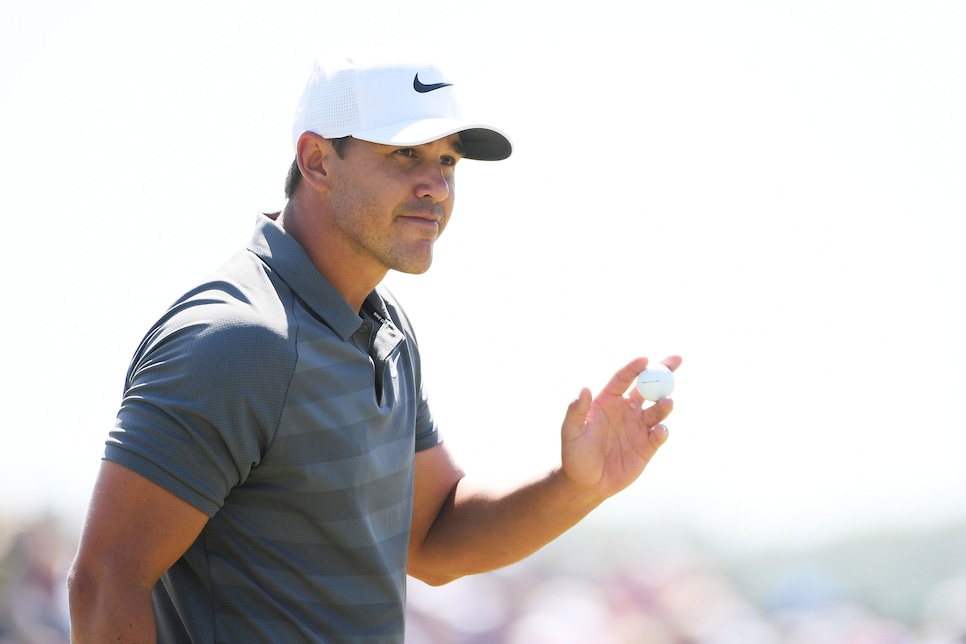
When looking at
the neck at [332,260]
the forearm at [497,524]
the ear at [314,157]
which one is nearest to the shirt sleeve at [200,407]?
the neck at [332,260]

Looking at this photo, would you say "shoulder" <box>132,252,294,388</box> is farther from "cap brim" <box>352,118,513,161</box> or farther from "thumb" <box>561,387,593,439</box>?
"thumb" <box>561,387,593,439</box>

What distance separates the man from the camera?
6.25 ft

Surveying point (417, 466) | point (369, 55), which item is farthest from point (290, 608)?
point (369, 55)

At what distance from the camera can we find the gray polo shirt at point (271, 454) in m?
1.92

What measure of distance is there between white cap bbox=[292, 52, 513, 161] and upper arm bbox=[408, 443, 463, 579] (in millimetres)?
897

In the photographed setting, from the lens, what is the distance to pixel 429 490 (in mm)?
2846

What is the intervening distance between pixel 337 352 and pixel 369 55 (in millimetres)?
775

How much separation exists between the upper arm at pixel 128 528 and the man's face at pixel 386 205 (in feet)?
2.54

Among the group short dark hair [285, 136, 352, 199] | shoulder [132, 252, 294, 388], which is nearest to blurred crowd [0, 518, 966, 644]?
short dark hair [285, 136, 352, 199]

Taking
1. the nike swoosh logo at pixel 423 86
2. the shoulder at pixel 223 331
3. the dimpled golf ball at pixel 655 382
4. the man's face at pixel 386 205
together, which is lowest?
the dimpled golf ball at pixel 655 382

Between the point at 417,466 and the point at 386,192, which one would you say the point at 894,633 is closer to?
the point at 417,466

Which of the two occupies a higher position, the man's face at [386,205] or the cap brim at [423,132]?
the cap brim at [423,132]

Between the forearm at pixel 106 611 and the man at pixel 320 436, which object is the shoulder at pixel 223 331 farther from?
the forearm at pixel 106 611

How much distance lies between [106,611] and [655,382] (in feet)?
4.72
